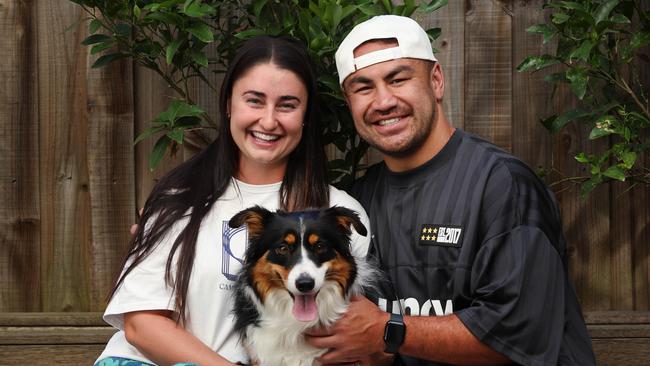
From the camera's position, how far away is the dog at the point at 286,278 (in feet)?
9.86

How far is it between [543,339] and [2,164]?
107 inches

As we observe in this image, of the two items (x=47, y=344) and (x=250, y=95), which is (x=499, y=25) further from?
(x=47, y=344)

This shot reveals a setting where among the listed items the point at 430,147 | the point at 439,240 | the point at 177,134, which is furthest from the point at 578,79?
the point at 177,134

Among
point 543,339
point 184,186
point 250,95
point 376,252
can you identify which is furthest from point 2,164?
point 543,339

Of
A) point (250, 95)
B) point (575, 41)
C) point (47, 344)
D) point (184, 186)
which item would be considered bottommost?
point (47, 344)

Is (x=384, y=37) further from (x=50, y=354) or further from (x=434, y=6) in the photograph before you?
(x=50, y=354)

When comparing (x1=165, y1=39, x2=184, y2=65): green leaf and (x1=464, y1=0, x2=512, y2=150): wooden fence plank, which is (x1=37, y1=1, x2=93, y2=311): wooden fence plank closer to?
(x1=165, y1=39, x2=184, y2=65): green leaf

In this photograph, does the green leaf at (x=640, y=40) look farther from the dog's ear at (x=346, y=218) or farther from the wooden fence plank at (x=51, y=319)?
the wooden fence plank at (x=51, y=319)

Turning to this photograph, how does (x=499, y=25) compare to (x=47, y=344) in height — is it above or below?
above

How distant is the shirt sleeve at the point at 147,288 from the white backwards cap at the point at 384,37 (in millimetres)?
955

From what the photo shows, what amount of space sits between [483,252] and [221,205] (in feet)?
3.44

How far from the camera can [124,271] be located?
332 centimetres

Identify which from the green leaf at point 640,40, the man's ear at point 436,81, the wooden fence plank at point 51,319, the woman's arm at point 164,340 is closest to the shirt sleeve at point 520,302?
the man's ear at point 436,81

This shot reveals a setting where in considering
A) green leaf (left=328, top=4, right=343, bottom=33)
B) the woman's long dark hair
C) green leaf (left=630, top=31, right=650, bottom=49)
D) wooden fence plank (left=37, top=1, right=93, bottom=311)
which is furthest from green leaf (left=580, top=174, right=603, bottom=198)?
wooden fence plank (left=37, top=1, right=93, bottom=311)
